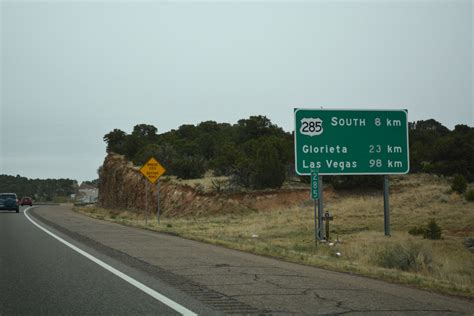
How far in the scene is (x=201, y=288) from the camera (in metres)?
9.78

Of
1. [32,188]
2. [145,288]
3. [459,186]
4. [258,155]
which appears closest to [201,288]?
[145,288]

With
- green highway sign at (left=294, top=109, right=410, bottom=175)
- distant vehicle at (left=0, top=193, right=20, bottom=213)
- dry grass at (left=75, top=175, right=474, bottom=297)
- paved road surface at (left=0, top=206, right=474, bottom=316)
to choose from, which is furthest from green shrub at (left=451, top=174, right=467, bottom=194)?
distant vehicle at (left=0, top=193, right=20, bottom=213)

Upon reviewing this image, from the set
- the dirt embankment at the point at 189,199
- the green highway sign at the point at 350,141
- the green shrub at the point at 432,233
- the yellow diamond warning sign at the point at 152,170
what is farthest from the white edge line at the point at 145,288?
the dirt embankment at the point at 189,199

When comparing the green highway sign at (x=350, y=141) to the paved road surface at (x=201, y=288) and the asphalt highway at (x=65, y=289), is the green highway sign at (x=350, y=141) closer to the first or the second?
the paved road surface at (x=201, y=288)

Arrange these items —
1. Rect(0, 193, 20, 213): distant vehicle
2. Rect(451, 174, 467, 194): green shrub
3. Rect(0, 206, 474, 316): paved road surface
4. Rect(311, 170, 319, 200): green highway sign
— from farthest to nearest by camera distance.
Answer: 1. Rect(0, 193, 20, 213): distant vehicle
2. Rect(451, 174, 467, 194): green shrub
3. Rect(311, 170, 319, 200): green highway sign
4. Rect(0, 206, 474, 316): paved road surface

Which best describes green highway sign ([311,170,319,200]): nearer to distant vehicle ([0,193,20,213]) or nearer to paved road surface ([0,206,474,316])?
paved road surface ([0,206,474,316])

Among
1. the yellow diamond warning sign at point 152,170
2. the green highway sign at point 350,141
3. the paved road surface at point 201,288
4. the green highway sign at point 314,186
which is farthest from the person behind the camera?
the yellow diamond warning sign at point 152,170

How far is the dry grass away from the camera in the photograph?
13.7 m

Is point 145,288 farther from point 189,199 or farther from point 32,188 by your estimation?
point 32,188

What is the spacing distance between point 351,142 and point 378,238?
13.5ft

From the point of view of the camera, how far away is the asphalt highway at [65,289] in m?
7.95

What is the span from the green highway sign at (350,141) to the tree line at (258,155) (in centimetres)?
2530

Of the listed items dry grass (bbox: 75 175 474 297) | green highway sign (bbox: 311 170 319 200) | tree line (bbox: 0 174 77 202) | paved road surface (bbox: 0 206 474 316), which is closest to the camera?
paved road surface (bbox: 0 206 474 316)

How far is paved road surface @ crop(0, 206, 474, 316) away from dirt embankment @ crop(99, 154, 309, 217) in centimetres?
3218
